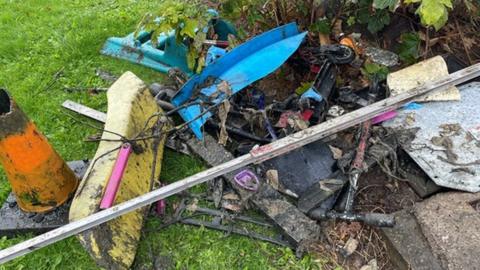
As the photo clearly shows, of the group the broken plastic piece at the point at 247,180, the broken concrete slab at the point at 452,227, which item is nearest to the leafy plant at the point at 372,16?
the broken concrete slab at the point at 452,227

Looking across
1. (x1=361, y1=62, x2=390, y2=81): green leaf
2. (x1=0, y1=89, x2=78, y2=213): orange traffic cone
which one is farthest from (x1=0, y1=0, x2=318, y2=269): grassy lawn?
(x1=361, y1=62, x2=390, y2=81): green leaf

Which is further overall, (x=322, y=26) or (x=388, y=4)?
(x=322, y=26)

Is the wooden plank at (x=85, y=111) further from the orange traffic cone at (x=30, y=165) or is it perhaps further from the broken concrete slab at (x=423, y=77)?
the broken concrete slab at (x=423, y=77)

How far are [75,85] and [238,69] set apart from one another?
1.79m

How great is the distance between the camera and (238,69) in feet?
11.6

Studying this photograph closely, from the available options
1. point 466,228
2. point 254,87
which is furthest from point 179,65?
point 466,228

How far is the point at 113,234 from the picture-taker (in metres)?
2.67

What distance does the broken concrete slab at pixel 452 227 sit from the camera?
251 cm

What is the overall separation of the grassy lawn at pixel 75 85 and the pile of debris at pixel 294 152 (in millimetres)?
120

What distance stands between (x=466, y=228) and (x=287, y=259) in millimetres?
1056

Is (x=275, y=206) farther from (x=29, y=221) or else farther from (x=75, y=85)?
(x=75, y=85)

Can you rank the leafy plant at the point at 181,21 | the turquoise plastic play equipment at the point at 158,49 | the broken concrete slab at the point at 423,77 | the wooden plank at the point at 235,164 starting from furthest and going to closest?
the turquoise plastic play equipment at the point at 158,49 → the broken concrete slab at the point at 423,77 → the leafy plant at the point at 181,21 → the wooden plank at the point at 235,164

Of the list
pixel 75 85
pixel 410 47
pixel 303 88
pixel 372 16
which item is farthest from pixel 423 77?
pixel 75 85

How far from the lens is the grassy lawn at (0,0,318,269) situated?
290 cm
